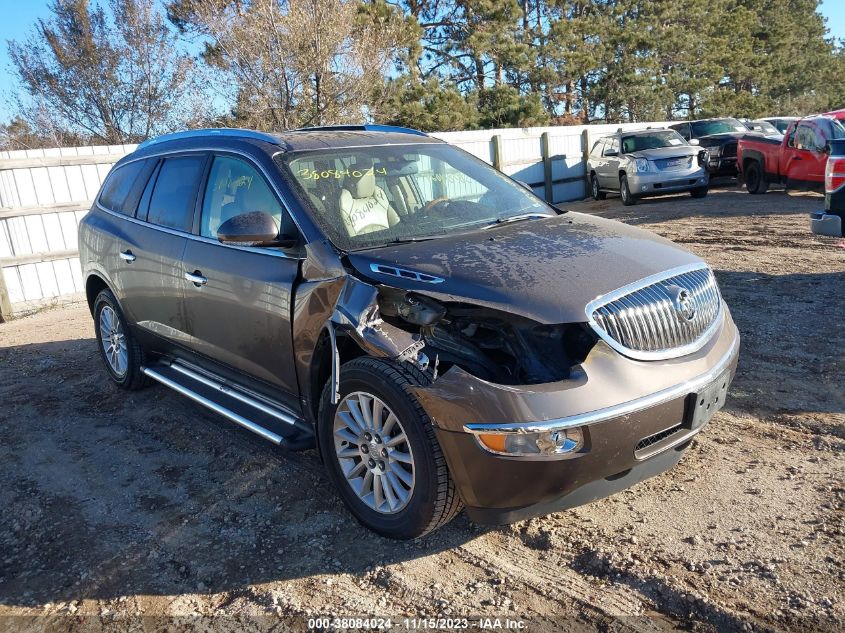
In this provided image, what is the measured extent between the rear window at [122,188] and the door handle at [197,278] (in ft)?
4.21

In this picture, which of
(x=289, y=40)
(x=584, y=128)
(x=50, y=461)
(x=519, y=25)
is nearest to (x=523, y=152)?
(x=584, y=128)

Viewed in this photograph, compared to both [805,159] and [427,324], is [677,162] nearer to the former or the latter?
[805,159]

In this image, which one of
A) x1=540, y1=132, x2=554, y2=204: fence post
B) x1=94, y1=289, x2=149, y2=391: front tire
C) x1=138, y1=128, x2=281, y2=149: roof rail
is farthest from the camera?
x1=540, y1=132, x2=554, y2=204: fence post

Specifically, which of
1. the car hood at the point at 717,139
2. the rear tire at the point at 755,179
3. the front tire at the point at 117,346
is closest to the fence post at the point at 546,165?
Answer: the car hood at the point at 717,139

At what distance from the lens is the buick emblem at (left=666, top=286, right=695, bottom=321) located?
11.0ft

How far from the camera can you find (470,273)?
334 cm

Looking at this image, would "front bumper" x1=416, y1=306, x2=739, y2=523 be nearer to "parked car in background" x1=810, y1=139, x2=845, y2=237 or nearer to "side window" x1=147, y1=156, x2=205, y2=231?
"side window" x1=147, y1=156, x2=205, y2=231

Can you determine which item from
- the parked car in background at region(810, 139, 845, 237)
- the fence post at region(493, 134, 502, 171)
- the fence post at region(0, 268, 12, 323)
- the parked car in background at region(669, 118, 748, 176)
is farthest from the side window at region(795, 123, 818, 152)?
the fence post at region(0, 268, 12, 323)

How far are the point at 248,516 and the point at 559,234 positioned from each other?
7.27ft

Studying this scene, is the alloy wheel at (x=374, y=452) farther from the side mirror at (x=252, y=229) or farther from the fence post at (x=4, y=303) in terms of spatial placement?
the fence post at (x=4, y=303)

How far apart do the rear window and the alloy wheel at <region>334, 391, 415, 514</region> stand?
2968 millimetres

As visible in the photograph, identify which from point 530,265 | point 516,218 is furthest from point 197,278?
point 530,265

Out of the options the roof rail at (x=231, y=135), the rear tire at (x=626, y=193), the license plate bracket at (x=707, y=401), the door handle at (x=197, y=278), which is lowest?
the rear tire at (x=626, y=193)

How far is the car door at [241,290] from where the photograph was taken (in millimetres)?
3969
